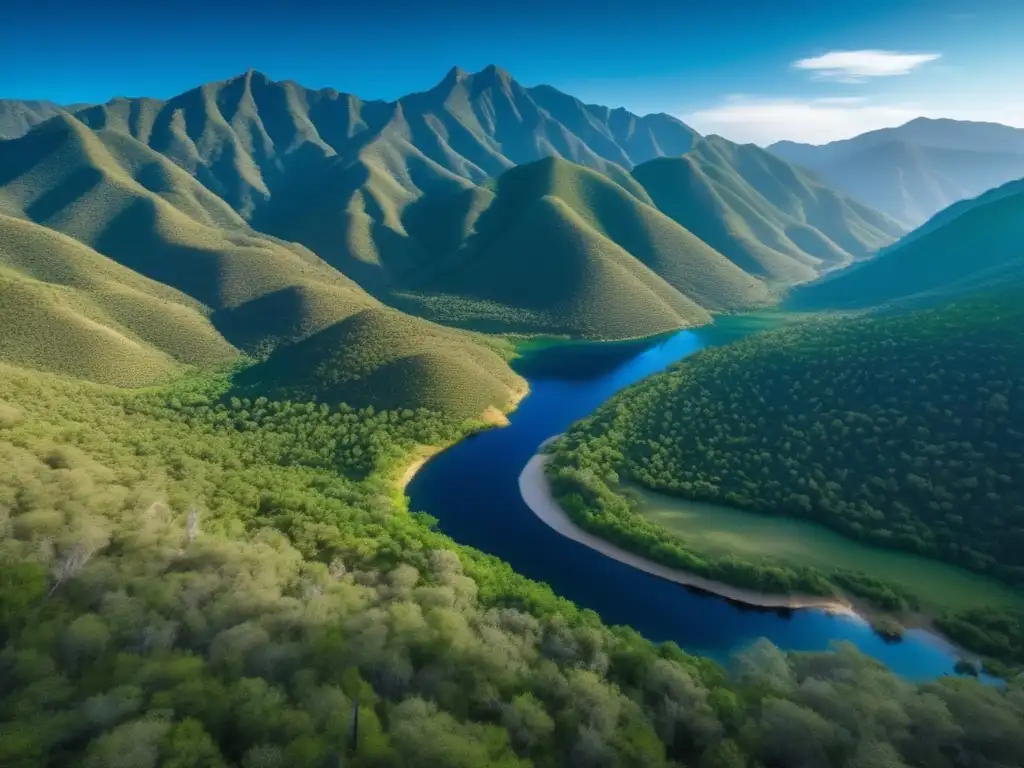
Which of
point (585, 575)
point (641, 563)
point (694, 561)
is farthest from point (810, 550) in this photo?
point (585, 575)

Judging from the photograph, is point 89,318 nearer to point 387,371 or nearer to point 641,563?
point 387,371

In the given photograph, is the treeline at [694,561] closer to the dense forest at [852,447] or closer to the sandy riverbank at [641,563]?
the dense forest at [852,447]

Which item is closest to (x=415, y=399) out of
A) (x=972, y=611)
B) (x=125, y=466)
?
(x=125, y=466)

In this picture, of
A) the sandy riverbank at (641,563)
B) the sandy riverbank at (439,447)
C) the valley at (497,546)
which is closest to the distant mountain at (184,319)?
the valley at (497,546)

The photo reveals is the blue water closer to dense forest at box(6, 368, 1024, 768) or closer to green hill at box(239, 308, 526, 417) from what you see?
dense forest at box(6, 368, 1024, 768)

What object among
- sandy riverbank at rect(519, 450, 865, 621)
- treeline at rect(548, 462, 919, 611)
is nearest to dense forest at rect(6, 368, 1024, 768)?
sandy riverbank at rect(519, 450, 865, 621)
